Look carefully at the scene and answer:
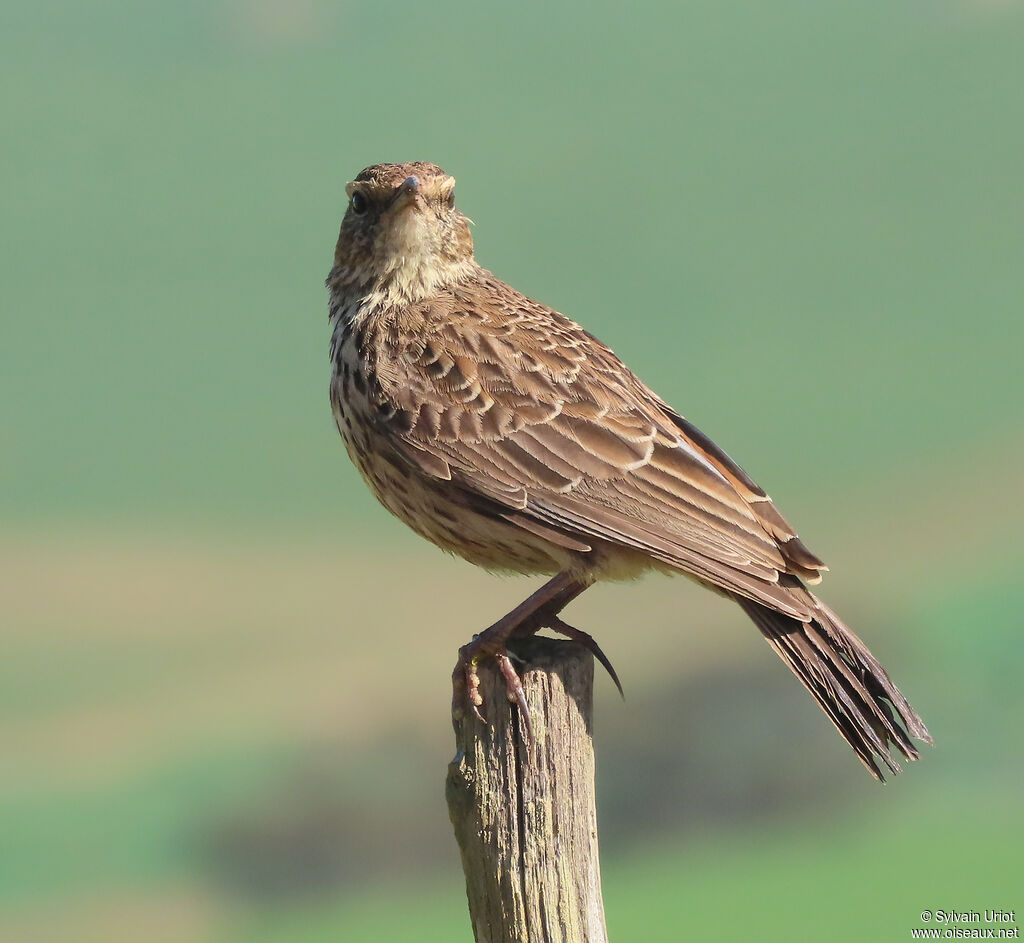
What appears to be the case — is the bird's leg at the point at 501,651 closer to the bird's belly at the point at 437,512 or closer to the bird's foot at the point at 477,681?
the bird's foot at the point at 477,681

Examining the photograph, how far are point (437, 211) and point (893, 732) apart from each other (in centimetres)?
312

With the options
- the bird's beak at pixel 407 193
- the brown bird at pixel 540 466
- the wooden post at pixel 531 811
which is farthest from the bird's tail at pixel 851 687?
the bird's beak at pixel 407 193

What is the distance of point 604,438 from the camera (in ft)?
17.8

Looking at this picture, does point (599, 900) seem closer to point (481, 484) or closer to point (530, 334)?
point (481, 484)

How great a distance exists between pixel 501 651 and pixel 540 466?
2.78 feet

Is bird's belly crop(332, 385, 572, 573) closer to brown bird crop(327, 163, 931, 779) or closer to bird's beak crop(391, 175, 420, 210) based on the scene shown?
brown bird crop(327, 163, 931, 779)

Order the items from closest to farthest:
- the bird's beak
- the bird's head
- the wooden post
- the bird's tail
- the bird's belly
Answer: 1. the wooden post
2. the bird's tail
3. the bird's belly
4. the bird's beak
5. the bird's head

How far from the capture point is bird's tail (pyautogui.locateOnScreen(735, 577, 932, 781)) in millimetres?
4957

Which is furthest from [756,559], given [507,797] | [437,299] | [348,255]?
[348,255]

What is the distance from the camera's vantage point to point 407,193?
589 centimetres

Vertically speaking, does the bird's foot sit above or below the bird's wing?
below

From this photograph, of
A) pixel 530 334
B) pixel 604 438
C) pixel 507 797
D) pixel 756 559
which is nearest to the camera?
pixel 507 797

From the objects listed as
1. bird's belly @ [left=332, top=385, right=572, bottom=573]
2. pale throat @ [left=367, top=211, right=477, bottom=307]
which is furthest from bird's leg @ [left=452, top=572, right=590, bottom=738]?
pale throat @ [left=367, top=211, right=477, bottom=307]

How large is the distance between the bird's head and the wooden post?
210 cm
